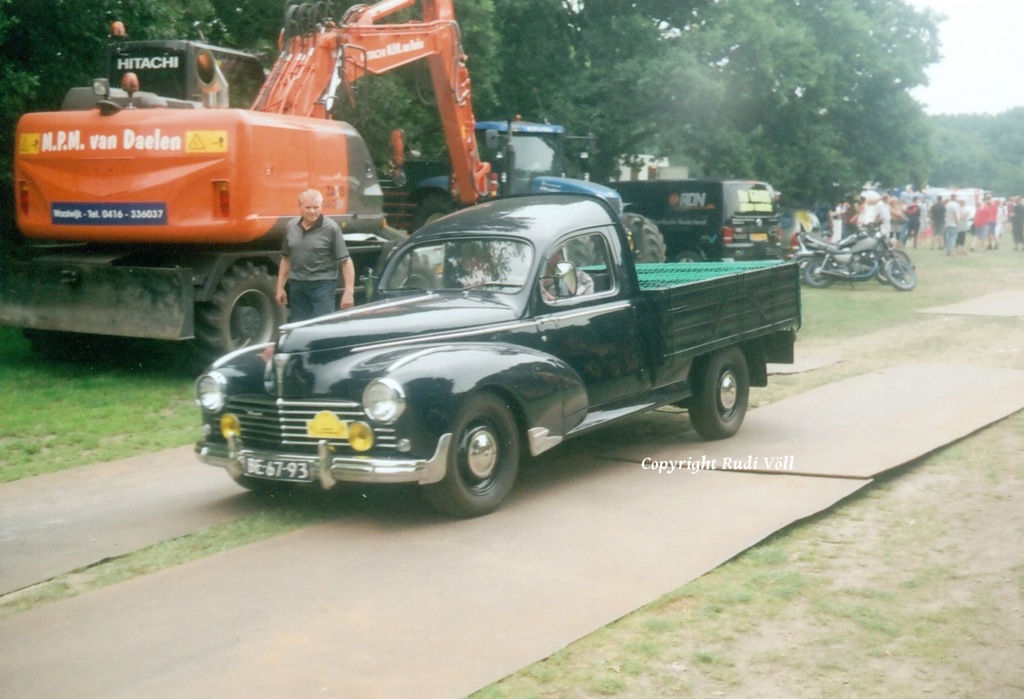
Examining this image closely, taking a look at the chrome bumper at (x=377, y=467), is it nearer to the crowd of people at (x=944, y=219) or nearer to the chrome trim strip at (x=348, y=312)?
the chrome trim strip at (x=348, y=312)

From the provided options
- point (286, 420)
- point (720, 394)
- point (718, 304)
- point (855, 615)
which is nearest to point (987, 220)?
point (720, 394)

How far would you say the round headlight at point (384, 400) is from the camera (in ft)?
21.1

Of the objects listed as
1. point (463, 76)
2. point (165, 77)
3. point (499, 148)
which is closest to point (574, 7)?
point (499, 148)

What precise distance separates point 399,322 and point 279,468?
113 cm

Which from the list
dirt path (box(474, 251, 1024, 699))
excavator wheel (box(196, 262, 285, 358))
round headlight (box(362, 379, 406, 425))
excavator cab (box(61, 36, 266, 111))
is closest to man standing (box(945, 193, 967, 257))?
excavator cab (box(61, 36, 266, 111))

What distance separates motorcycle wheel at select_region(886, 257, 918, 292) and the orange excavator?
→ 525 inches

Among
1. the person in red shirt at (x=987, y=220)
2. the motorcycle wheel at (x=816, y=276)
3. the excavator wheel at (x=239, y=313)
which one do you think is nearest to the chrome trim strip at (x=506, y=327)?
the excavator wheel at (x=239, y=313)

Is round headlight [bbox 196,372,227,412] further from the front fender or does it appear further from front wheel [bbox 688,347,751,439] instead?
front wheel [bbox 688,347,751,439]

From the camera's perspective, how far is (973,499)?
24.4 ft

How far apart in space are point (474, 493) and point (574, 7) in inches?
912

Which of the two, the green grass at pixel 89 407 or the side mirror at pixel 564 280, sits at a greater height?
the side mirror at pixel 564 280

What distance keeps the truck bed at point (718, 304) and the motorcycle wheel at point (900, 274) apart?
44.3 ft

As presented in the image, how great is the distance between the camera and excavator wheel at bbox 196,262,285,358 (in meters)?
11.7

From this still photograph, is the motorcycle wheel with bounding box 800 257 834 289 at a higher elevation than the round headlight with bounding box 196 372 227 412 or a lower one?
lower
